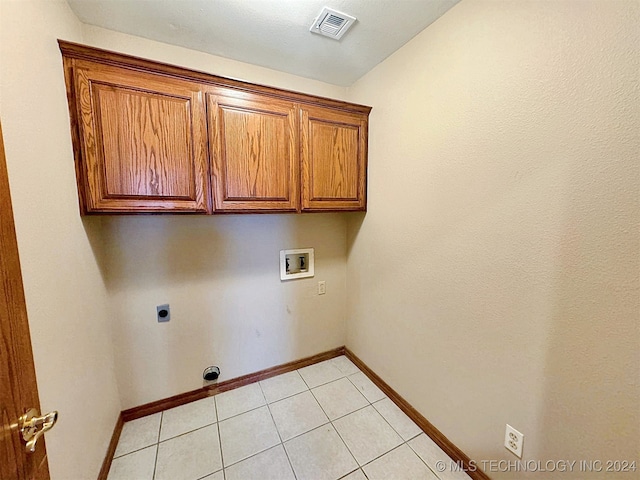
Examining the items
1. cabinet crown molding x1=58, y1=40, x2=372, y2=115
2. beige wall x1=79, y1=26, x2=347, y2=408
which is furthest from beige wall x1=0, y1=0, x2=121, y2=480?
beige wall x1=79, y1=26, x2=347, y2=408

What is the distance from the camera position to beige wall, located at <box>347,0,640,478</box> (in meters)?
0.84

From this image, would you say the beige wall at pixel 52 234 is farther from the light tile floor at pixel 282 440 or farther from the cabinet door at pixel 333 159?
the cabinet door at pixel 333 159

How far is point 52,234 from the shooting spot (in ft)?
3.24

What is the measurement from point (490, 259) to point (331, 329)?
1565mm

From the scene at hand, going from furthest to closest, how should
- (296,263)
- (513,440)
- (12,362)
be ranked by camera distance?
(296,263), (513,440), (12,362)

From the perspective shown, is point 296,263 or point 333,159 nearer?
point 333,159

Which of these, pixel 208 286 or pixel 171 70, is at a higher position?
pixel 171 70

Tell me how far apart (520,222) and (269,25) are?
164 centimetres

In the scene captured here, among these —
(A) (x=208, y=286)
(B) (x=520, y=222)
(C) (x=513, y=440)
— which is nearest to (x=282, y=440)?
(A) (x=208, y=286)

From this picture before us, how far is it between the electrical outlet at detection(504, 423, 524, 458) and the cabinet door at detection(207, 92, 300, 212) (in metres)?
1.63

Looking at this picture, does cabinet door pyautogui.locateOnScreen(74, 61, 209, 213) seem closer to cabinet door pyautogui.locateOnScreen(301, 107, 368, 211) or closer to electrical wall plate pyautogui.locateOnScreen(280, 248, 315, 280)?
cabinet door pyautogui.locateOnScreen(301, 107, 368, 211)

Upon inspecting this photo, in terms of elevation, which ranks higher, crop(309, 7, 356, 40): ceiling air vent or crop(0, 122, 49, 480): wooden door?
crop(309, 7, 356, 40): ceiling air vent

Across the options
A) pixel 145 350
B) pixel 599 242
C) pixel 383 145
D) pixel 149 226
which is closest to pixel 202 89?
pixel 149 226

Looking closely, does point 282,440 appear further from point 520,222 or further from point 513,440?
point 520,222
